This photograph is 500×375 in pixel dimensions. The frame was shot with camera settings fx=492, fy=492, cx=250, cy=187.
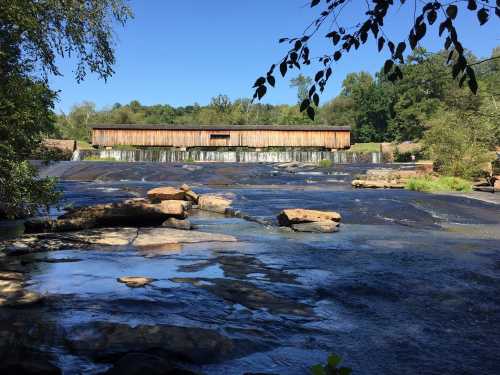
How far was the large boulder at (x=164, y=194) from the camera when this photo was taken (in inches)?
628

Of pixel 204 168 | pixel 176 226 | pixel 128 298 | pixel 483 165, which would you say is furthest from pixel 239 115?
pixel 128 298

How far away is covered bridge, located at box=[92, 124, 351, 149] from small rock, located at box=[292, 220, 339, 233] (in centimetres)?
3903

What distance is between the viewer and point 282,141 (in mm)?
50750

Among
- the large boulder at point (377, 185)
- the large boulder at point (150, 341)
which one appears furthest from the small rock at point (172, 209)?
the large boulder at point (377, 185)

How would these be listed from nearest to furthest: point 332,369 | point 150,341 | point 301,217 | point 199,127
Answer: point 332,369
point 150,341
point 301,217
point 199,127

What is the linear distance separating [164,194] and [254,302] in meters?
11.1

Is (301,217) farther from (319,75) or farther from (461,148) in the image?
(461,148)

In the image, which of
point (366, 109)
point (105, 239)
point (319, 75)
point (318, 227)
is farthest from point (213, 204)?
point (366, 109)

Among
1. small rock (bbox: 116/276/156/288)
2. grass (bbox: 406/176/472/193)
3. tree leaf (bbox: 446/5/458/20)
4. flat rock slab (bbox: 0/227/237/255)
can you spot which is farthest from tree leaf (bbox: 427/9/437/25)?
grass (bbox: 406/176/472/193)

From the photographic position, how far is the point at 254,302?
546 centimetres

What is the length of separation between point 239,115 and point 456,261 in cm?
6210

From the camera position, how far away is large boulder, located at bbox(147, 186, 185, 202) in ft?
52.3

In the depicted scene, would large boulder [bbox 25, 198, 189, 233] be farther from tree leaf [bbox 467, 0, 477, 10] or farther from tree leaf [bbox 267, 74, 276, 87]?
tree leaf [bbox 467, 0, 477, 10]

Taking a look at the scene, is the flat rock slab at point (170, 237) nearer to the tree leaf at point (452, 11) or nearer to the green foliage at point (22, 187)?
the green foliage at point (22, 187)
